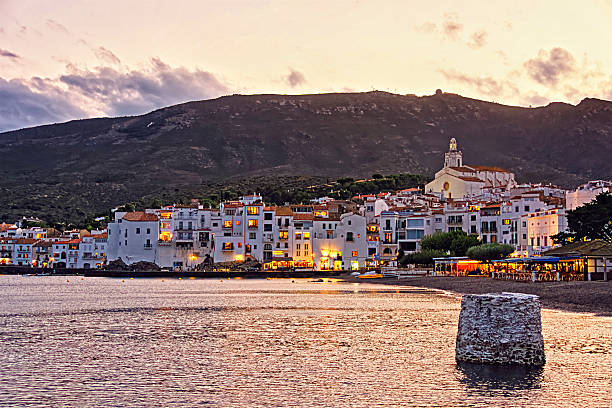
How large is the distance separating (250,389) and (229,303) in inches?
1302

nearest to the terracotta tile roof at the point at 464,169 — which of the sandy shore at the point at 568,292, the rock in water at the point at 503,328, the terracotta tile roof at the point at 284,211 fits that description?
the terracotta tile roof at the point at 284,211

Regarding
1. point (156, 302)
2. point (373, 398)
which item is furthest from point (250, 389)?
point (156, 302)

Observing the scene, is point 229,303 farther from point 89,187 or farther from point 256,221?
point 89,187

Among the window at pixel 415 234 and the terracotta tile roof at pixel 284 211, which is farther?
the terracotta tile roof at pixel 284 211

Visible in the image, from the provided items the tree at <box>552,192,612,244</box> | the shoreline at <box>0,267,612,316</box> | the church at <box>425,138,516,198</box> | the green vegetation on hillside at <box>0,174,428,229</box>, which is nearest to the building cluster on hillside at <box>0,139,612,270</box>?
the shoreline at <box>0,267,612,316</box>

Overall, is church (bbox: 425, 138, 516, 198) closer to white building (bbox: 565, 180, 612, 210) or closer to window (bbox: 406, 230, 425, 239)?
window (bbox: 406, 230, 425, 239)

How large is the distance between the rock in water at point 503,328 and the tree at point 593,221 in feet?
171

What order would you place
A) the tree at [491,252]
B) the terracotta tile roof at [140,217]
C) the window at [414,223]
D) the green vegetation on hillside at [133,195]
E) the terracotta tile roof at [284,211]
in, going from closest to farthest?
the tree at [491,252] → the window at [414,223] → the terracotta tile roof at [284,211] → the terracotta tile roof at [140,217] → the green vegetation on hillside at [133,195]

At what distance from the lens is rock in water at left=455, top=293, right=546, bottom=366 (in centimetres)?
1889

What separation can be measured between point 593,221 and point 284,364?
54.3m

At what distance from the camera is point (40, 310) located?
45.8m

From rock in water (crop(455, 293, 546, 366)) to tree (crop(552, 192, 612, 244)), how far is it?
5219cm

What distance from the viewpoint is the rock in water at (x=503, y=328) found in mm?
18891

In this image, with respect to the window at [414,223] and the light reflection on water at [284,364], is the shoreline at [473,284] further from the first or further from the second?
the window at [414,223]
